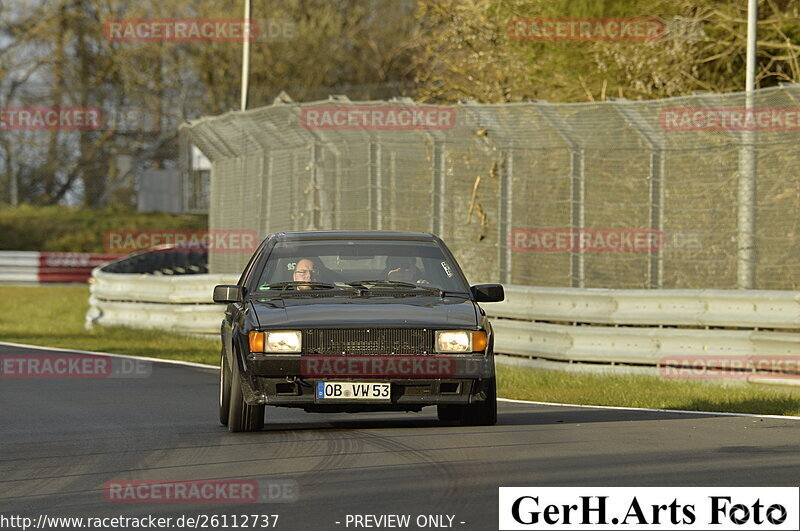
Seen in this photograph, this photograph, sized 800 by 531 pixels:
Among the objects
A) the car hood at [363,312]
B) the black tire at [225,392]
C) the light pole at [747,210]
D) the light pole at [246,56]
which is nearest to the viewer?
the car hood at [363,312]

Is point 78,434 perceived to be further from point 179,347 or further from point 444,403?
point 179,347

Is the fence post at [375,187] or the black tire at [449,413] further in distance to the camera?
the fence post at [375,187]

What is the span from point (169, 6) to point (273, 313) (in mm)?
51035

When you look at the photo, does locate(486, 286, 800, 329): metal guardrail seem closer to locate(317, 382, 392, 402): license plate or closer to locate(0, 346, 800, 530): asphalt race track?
locate(0, 346, 800, 530): asphalt race track

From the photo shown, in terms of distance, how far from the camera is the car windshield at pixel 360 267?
11.7 meters

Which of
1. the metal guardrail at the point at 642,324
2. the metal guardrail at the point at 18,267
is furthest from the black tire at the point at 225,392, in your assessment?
the metal guardrail at the point at 18,267

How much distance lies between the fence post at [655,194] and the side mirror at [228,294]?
335 inches

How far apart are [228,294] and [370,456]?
2441 millimetres

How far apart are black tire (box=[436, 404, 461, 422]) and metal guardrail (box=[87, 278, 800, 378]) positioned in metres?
4.14

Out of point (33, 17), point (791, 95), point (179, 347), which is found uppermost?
point (33, 17)

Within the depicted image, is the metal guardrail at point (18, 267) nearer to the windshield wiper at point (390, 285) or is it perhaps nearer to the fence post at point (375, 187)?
the fence post at point (375, 187)

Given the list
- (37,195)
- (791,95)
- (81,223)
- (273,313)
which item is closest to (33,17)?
→ (37,195)

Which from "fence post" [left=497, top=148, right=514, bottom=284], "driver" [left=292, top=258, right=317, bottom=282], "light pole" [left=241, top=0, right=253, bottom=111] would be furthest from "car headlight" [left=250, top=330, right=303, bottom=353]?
"light pole" [left=241, top=0, right=253, bottom=111]

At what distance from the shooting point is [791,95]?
53.0 feet
